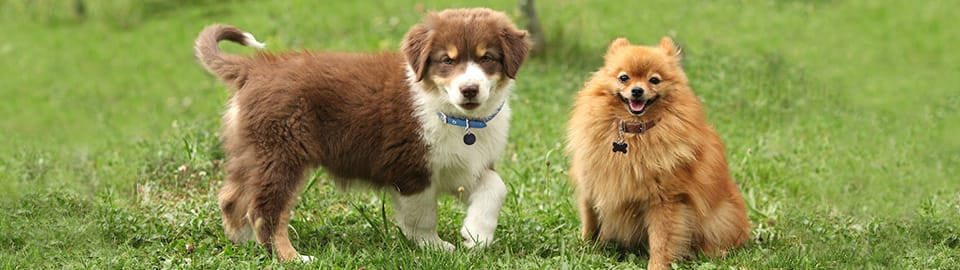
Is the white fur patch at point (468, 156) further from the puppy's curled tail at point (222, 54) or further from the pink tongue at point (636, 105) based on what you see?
the puppy's curled tail at point (222, 54)

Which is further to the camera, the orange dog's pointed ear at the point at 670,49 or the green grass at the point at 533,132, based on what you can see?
the green grass at the point at 533,132

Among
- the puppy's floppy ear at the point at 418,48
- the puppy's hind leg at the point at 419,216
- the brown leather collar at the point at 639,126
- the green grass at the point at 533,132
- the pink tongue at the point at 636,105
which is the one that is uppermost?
the puppy's floppy ear at the point at 418,48

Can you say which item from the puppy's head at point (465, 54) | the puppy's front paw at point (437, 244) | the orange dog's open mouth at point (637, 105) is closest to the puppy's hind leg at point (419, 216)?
the puppy's front paw at point (437, 244)

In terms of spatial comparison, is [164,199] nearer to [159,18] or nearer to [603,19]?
[603,19]

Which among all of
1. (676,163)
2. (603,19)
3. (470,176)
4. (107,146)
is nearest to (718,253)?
(676,163)

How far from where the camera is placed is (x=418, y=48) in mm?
5812

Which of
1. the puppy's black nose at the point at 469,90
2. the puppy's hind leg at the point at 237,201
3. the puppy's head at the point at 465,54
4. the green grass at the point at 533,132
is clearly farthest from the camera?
the green grass at the point at 533,132

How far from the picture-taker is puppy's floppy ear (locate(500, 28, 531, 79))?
19.1ft

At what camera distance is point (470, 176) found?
6.14 metres

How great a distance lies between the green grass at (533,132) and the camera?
606 centimetres

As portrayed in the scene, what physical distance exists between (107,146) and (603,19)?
5978 mm

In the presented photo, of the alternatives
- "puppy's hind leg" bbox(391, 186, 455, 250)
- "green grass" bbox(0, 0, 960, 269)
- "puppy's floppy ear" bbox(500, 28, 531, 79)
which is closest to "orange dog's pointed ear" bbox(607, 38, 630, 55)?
"puppy's floppy ear" bbox(500, 28, 531, 79)

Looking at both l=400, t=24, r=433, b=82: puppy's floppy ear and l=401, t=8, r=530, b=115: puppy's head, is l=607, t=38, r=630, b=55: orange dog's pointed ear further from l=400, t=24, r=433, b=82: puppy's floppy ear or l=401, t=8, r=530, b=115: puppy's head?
l=400, t=24, r=433, b=82: puppy's floppy ear

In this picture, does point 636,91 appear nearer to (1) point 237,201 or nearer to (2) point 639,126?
(2) point 639,126
